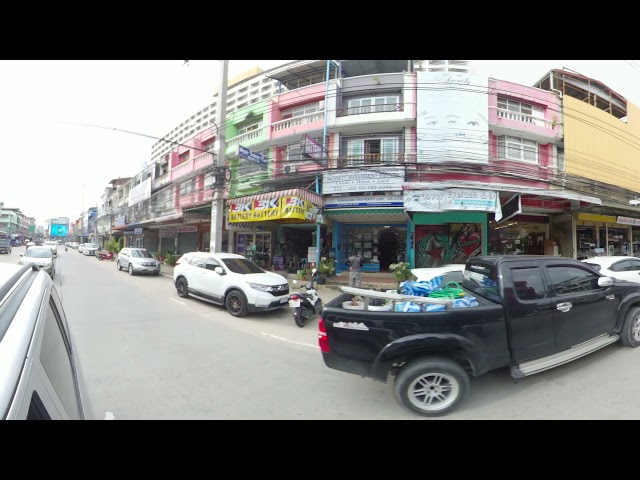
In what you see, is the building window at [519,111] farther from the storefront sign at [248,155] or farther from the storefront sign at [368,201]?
the storefront sign at [248,155]

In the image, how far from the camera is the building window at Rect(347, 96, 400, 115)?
38.5 feet

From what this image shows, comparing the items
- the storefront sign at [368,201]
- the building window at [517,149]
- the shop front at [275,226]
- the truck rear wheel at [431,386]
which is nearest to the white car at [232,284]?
the shop front at [275,226]

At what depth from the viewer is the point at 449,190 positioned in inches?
401

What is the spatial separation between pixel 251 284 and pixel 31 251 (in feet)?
40.8

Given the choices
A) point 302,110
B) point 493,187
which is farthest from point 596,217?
point 302,110

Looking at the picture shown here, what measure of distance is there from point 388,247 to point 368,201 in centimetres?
328

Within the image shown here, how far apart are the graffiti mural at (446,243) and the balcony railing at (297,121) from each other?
6.67m

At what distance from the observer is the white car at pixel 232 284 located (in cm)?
680

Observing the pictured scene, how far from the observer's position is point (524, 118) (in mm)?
11805

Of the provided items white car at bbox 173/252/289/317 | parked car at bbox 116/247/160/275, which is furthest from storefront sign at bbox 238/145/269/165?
parked car at bbox 116/247/160/275

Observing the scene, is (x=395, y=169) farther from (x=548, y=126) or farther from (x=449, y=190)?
(x=548, y=126)

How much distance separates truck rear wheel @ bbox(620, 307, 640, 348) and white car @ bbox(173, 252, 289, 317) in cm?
623

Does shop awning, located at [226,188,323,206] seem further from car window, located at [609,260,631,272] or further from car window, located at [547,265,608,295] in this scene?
car window, located at [609,260,631,272]

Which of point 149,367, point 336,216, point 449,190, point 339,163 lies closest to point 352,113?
point 339,163
